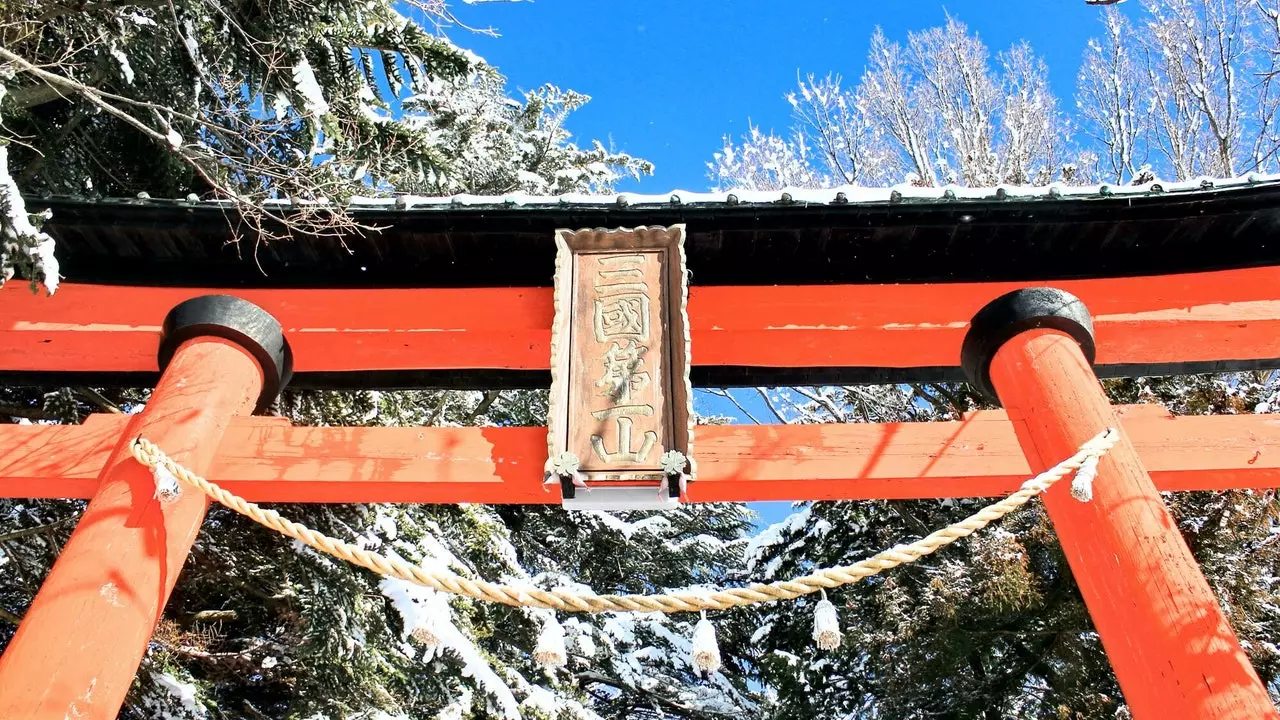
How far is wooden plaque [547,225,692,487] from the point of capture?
2.98 m

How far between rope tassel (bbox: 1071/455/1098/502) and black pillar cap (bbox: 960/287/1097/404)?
0.81m

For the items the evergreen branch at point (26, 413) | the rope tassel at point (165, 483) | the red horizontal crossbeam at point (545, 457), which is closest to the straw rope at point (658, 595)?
the rope tassel at point (165, 483)

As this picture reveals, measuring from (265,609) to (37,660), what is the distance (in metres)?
4.71

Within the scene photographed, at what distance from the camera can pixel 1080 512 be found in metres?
2.84

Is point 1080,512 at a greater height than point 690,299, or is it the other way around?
point 690,299

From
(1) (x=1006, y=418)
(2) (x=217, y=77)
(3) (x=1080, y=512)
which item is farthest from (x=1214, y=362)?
(2) (x=217, y=77)

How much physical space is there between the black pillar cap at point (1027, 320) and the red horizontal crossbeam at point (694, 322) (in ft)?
1.38

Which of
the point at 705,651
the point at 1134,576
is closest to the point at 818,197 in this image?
the point at 1134,576

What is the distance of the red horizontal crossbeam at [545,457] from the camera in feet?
10.8

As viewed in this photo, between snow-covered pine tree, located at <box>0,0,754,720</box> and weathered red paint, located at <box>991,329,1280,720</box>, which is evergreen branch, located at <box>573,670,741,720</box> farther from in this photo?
weathered red paint, located at <box>991,329,1280,720</box>

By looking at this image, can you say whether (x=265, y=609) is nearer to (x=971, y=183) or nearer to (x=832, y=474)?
(x=832, y=474)

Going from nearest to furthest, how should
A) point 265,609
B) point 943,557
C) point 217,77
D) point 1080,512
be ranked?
1. point 1080,512
2. point 217,77
3. point 265,609
4. point 943,557

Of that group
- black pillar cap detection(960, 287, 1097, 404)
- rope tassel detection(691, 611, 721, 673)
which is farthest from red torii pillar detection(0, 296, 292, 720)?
black pillar cap detection(960, 287, 1097, 404)

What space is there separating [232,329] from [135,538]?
108cm
